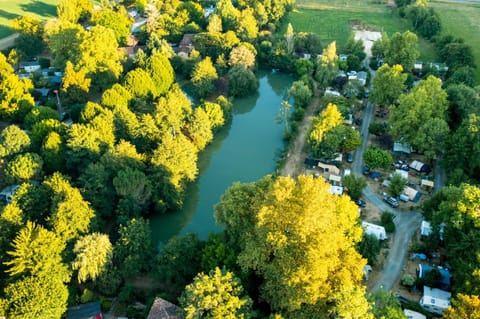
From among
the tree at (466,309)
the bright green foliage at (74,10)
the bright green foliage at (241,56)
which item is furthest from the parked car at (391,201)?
the bright green foliage at (74,10)

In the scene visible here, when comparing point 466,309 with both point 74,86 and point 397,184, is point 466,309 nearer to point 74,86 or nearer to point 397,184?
point 397,184

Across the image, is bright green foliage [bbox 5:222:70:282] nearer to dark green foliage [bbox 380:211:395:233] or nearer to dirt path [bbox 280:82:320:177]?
dirt path [bbox 280:82:320:177]

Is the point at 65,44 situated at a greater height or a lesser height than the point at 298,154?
greater

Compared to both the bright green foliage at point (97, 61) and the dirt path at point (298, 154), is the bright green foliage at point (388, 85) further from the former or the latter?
the bright green foliage at point (97, 61)

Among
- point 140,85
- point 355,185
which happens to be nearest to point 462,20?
point 355,185

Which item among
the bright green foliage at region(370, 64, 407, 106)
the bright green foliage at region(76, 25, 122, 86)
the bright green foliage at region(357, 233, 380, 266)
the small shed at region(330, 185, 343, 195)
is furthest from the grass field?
the bright green foliage at region(357, 233, 380, 266)

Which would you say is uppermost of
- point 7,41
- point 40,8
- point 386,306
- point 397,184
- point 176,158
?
point 40,8
